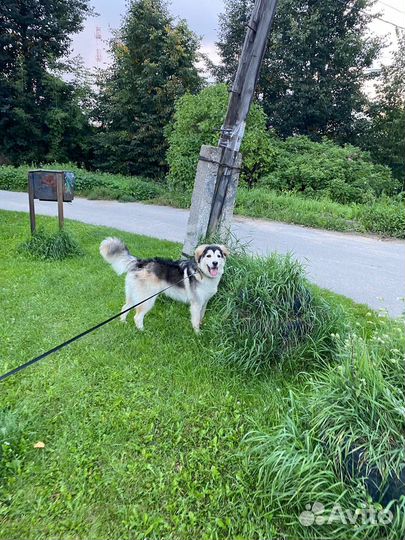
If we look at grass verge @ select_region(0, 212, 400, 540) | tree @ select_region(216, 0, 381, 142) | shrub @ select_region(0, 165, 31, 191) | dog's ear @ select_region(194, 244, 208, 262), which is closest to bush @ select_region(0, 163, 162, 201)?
shrub @ select_region(0, 165, 31, 191)

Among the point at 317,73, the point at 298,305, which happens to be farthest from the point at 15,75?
the point at 298,305

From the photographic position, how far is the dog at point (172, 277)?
3254 millimetres

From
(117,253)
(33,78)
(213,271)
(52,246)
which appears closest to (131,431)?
(213,271)

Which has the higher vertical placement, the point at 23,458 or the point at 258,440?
the point at 258,440

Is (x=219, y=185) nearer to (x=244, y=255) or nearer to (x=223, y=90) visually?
(x=244, y=255)

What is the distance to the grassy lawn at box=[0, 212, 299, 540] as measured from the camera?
1.63 m

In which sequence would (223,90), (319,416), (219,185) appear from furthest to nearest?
(223,90) → (219,185) → (319,416)

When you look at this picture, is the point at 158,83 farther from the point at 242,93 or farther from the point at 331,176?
the point at 242,93

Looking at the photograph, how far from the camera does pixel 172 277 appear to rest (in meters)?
3.48

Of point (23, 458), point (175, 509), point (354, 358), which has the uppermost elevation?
→ point (354, 358)

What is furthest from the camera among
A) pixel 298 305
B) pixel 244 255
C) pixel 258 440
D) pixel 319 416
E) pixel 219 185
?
pixel 219 185

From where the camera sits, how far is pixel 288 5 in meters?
14.6

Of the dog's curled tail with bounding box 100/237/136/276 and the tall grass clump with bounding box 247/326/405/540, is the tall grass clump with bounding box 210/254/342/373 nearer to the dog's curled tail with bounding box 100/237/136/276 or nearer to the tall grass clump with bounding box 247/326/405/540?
the tall grass clump with bounding box 247/326/405/540

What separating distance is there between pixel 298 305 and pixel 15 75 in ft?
71.1
